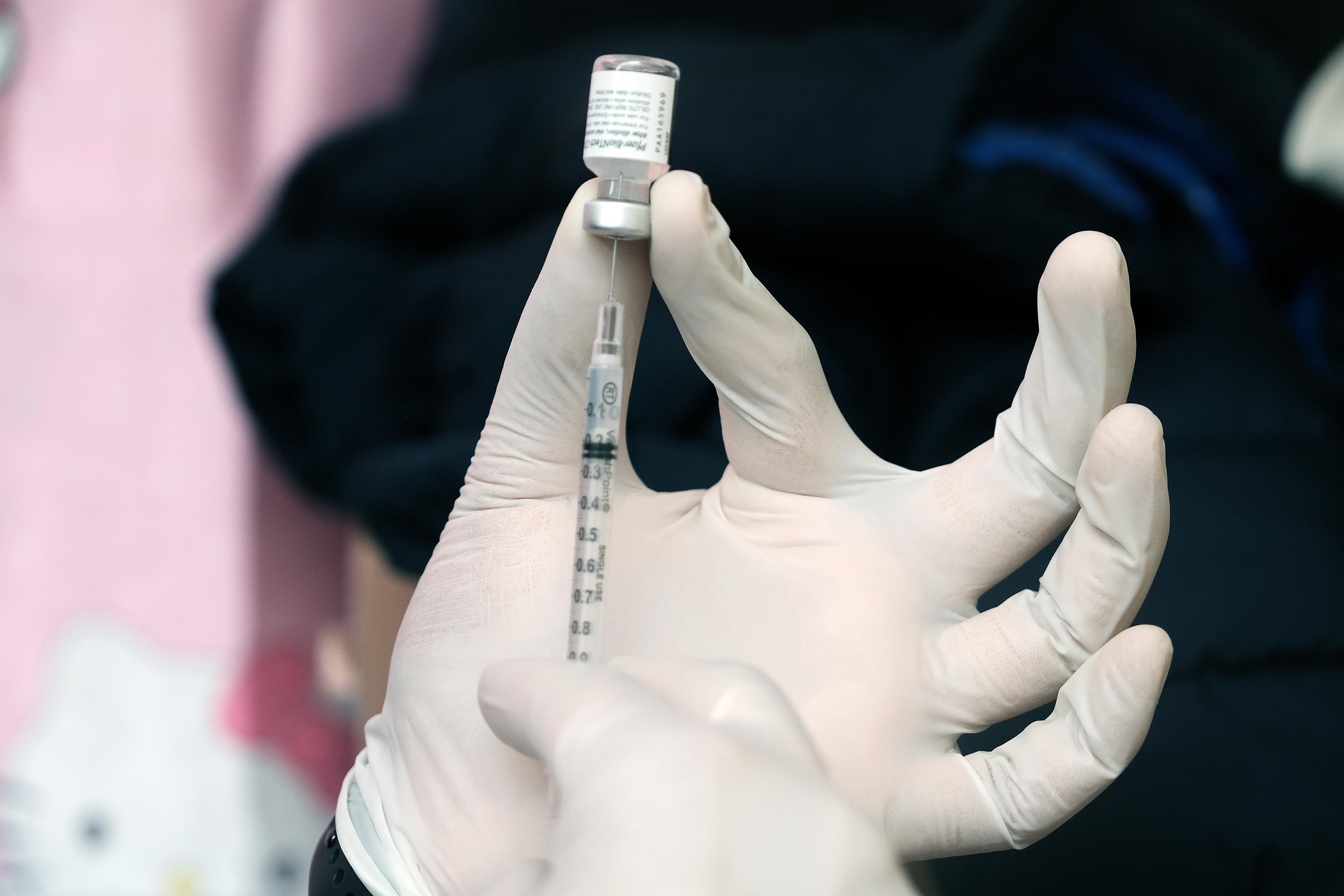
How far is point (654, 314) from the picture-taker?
0.72 meters

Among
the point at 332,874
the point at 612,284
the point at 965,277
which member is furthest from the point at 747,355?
the point at 965,277

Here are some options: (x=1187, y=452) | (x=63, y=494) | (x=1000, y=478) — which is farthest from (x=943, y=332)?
(x=63, y=494)

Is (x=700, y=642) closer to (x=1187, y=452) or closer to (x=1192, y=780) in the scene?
(x=1192, y=780)

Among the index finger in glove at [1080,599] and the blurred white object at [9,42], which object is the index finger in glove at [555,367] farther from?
the blurred white object at [9,42]

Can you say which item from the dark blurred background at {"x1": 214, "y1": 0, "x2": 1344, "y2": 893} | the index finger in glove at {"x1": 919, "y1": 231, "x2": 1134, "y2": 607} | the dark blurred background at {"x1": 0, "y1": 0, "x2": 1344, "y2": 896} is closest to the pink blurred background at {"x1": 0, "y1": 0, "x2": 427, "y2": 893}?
the dark blurred background at {"x1": 0, "y1": 0, "x2": 1344, "y2": 896}

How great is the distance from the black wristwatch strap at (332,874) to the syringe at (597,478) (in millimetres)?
162

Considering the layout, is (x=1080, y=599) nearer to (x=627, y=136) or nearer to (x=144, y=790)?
(x=627, y=136)

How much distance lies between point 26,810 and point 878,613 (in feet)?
→ 3.94

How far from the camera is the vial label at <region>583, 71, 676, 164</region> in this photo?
48 centimetres

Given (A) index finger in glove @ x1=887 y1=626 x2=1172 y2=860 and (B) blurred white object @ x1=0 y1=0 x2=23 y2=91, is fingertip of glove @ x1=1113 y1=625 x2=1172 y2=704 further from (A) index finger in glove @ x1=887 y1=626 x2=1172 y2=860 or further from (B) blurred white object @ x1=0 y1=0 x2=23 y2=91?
(B) blurred white object @ x1=0 y1=0 x2=23 y2=91

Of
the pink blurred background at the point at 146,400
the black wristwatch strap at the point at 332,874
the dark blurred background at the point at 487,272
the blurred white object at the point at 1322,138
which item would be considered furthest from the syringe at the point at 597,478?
the blurred white object at the point at 1322,138

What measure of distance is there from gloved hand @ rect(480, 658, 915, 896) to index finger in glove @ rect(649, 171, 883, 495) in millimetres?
138

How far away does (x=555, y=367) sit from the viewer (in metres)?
0.55

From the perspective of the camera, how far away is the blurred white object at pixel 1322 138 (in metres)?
1.21
